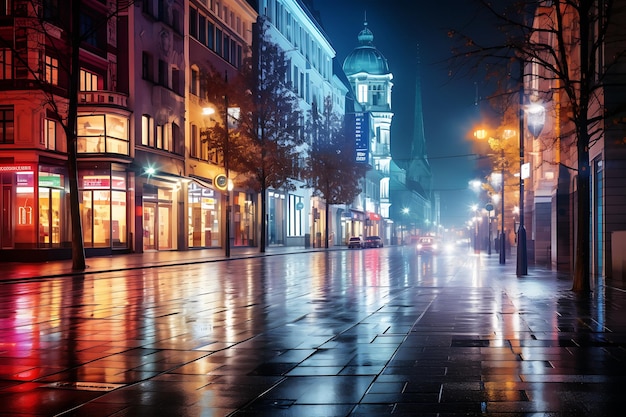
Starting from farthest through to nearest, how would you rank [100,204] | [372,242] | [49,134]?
[372,242], [100,204], [49,134]

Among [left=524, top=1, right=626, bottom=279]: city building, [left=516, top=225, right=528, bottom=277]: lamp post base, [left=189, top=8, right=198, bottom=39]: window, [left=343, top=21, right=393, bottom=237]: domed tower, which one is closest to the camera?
[left=524, top=1, right=626, bottom=279]: city building

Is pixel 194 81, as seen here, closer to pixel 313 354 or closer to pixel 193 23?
pixel 193 23

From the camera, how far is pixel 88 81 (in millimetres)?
45344

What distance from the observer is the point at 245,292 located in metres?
20.8

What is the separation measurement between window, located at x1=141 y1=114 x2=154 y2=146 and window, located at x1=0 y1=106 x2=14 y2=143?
9.78 m

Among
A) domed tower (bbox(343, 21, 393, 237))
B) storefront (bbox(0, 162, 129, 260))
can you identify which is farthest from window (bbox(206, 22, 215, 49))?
domed tower (bbox(343, 21, 393, 237))

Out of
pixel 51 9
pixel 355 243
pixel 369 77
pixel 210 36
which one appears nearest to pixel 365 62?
pixel 369 77

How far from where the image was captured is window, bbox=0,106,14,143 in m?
40.2

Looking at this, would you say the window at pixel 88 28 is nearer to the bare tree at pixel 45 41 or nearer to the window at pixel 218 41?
the bare tree at pixel 45 41

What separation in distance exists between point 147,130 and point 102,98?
5119mm

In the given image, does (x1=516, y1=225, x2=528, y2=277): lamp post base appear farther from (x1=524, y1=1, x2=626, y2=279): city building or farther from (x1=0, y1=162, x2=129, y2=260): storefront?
(x1=0, y1=162, x2=129, y2=260): storefront

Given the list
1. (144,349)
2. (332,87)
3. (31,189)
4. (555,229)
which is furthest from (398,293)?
(332,87)

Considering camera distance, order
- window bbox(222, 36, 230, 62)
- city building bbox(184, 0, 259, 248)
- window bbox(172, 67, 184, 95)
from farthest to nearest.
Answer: window bbox(222, 36, 230, 62) < city building bbox(184, 0, 259, 248) < window bbox(172, 67, 184, 95)

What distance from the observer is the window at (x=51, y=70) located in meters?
40.7
